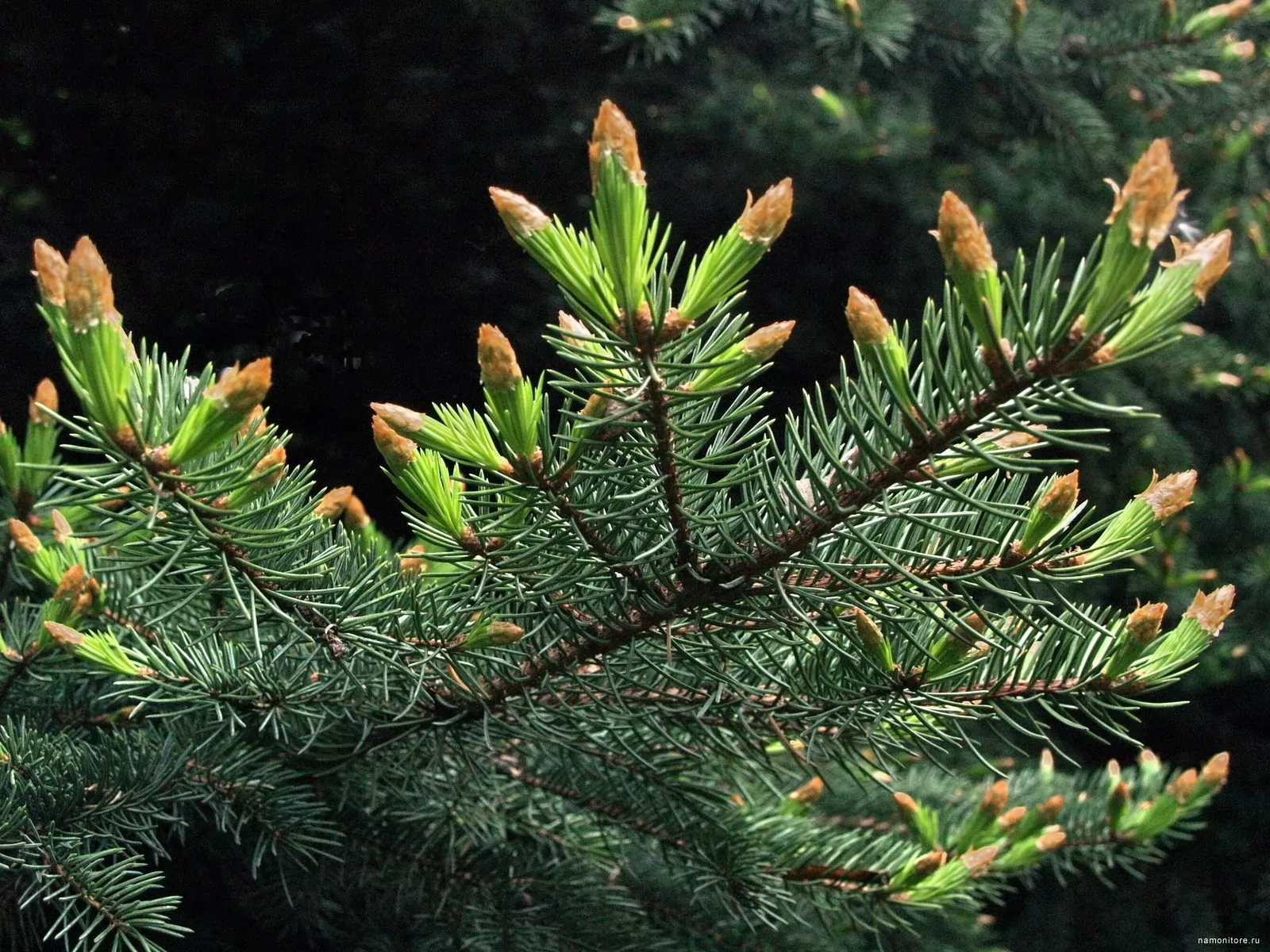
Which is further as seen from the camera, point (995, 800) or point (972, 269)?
point (995, 800)

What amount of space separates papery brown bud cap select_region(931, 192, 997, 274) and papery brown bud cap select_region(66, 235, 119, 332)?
0.74ft

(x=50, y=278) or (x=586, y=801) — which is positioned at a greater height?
(x=50, y=278)

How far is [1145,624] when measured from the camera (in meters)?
0.38

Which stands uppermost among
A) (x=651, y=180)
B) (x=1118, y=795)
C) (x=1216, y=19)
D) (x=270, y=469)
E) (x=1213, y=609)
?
(x=1216, y=19)

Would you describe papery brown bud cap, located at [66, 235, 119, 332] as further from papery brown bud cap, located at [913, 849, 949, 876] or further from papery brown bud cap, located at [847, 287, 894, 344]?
papery brown bud cap, located at [913, 849, 949, 876]

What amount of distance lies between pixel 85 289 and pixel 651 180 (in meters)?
0.72

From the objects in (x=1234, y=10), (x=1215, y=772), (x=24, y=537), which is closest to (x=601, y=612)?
(x=24, y=537)

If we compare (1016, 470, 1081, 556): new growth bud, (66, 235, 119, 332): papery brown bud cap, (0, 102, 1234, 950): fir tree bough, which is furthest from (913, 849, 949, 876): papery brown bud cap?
(66, 235, 119, 332): papery brown bud cap

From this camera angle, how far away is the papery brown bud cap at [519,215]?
0.93ft

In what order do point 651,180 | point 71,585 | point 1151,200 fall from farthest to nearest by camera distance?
point 651,180 < point 71,585 < point 1151,200

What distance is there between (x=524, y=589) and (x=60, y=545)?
0.29 meters

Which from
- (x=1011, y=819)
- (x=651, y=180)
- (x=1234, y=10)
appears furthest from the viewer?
(x=1234, y=10)

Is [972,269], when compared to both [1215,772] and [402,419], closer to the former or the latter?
[402,419]

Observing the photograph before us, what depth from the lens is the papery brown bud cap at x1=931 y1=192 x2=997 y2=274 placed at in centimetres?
27
